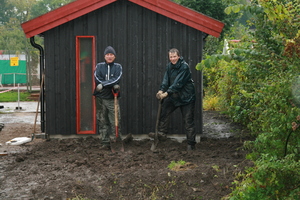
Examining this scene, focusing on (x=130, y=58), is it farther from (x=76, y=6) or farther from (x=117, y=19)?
(x=76, y=6)

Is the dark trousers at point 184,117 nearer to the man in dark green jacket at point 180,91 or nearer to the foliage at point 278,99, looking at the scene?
the man in dark green jacket at point 180,91

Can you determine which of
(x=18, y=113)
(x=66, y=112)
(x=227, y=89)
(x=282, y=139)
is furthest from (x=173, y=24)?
(x=18, y=113)

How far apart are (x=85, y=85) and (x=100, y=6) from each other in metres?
1.76

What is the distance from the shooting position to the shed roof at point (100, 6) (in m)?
9.98

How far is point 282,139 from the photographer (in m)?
5.68

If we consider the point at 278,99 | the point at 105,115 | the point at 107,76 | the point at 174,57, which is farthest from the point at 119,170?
the point at 278,99

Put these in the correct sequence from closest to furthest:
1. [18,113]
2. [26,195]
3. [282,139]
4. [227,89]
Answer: [282,139], [26,195], [227,89], [18,113]

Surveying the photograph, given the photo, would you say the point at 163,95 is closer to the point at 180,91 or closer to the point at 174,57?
the point at 180,91

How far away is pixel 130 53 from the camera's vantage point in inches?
407

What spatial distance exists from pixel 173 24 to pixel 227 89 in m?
3.89

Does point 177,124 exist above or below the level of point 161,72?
below

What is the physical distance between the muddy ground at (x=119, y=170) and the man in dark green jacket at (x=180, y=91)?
1.77 ft

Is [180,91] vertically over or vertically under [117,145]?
over

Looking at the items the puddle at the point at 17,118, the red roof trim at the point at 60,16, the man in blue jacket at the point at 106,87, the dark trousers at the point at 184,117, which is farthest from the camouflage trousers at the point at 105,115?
the puddle at the point at 17,118
